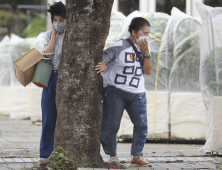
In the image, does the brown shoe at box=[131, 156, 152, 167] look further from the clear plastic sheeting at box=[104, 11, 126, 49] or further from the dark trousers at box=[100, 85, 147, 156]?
the clear plastic sheeting at box=[104, 11, 126, 49]

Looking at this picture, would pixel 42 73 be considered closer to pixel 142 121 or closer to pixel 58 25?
pixel 58 25

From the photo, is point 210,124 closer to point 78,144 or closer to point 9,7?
point 78,144

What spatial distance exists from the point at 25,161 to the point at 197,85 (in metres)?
3.61

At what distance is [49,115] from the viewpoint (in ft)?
15.9

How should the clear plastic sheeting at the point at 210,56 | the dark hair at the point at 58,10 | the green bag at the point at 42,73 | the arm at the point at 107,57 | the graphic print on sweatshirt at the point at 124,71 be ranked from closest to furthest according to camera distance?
the arm at the point at 107,57, the green bag at the point at 42,73, the dark hair at the point at 58,10, the graphic print on sweatshirt at the point at 124,71, the clear plastic sheeting at the point at 210,56

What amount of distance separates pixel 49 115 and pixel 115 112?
75cm

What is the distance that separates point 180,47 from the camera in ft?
25.0

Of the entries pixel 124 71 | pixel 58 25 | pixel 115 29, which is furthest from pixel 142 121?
pixel 115 29

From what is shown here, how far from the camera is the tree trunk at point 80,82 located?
4367 millimetres

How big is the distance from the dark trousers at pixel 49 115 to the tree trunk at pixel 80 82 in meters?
0.43

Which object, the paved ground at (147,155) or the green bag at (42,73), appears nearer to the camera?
the green bag at (42,73)

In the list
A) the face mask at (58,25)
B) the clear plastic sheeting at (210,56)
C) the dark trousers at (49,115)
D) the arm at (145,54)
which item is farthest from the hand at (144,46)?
the clear plastic sheeting at (210,56)

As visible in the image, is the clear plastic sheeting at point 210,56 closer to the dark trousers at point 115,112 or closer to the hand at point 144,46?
the dark trousers at point 115,112

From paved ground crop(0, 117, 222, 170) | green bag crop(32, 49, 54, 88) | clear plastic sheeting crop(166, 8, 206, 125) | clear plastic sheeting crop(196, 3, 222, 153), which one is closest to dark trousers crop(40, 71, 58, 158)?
green bag crop(32, 49, 54, 88)
